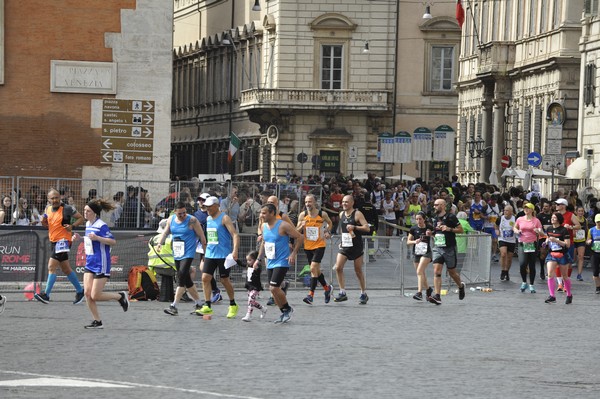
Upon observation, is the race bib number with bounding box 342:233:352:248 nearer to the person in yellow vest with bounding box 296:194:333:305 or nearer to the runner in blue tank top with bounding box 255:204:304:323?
the person in yellow vest with bounding box 296:194:333:305

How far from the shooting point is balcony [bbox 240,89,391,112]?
78312 mm

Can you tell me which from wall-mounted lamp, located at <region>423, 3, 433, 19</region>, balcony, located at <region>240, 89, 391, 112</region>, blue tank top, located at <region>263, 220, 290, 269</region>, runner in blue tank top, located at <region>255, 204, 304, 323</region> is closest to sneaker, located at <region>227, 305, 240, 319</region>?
runner in blue tank top, located at <region>255, 204, 304, 323</region>

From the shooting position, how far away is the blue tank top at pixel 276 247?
22141 millimetres

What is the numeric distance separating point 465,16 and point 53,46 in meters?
35.7

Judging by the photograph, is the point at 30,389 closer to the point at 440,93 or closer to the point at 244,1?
the point at 440,93

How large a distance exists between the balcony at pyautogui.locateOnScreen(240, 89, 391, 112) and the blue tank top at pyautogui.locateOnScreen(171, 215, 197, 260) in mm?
55140

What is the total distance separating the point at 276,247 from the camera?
22.1 m

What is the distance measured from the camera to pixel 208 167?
92375mm

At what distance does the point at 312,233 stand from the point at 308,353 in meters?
8.96

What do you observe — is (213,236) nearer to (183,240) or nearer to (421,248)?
(183,240)

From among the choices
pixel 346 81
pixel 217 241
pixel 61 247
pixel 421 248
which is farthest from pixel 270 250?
pixel 346 81

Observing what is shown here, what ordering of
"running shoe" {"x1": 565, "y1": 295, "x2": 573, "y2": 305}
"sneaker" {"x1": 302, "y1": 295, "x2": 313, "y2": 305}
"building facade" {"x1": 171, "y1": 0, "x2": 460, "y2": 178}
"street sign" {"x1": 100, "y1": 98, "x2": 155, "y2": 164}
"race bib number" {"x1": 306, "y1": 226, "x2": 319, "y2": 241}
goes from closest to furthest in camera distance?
"sneaker" {"x1": 302, "y1": 295, "x2": 313, "y2": 305} < "race bib number" {"x1": 306, "y1": 226, "x2": 319, "y2": 241} < "running shoe" {"x1": 565, "y1": 295, "x2": 573, "y2": 305} < "street sign" {"x1": 100, "y1": 98, "x2": 155, "y2": 164} < "building facade" {"x1": 171, "y1": 0, "x2": 460, "y2": 178}

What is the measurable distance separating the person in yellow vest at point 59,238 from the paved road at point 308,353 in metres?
0.30

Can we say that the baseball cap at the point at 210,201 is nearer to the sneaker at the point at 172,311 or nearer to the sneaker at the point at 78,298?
the sneaker at the point at 172,311
